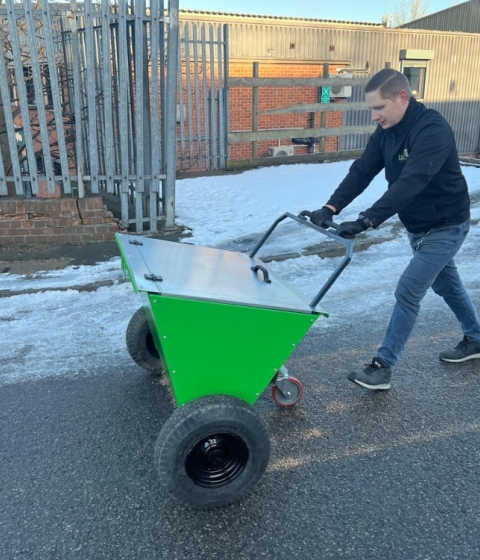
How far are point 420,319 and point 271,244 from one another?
241cm

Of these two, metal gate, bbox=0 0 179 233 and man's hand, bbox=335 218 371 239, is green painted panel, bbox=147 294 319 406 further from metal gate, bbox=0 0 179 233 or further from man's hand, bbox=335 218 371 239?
metal gate, bbox=0 0 179 233

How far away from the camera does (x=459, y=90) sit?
1742 cm

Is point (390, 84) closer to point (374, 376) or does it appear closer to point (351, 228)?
point (351, 228)

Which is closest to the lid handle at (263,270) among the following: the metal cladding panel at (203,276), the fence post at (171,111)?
the metal cladding panel at (203,276)

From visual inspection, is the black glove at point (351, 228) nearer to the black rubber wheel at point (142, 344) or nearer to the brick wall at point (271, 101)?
the black rubber wheel at point (142, 344)

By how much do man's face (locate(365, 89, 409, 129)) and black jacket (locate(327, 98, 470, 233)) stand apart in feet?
0.15

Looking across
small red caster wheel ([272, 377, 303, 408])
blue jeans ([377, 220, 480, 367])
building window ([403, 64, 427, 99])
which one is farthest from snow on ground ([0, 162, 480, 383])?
building window ([403, 64, 427, 99])

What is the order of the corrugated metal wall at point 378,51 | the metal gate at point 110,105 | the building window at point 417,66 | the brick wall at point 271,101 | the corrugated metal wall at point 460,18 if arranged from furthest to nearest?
the corrugated metal wall at point 460,18, the building window at point 417,66, the corrugated metal wall at point 378,51, the brick wall at point 271,101, the metal gate at point 110,105

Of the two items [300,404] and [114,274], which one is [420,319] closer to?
[300,404]

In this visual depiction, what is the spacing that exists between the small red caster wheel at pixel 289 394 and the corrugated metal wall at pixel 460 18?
74.5ft

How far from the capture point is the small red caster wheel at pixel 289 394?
2.96 m

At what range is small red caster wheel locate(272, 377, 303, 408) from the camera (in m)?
2.96

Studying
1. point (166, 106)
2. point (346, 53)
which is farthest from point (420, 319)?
point (346, 53)

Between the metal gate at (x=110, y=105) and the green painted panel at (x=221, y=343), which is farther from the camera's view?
the metal gate at (x=110, y=105)
